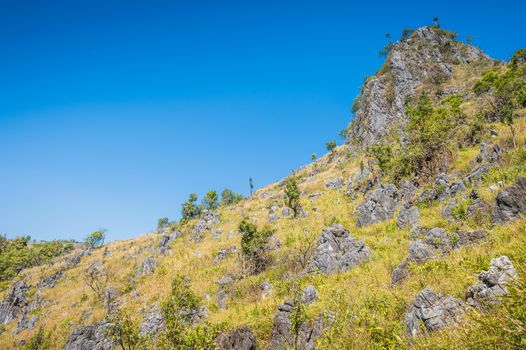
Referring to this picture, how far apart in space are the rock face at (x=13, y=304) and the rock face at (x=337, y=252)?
4479 cm

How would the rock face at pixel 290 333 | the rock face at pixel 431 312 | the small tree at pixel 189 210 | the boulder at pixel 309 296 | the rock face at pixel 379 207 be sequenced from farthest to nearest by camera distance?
the small tree at pixel 189 210 → the rock face at pixel 379 207 → the boulder at pixel 309 296 → the rock face at pixel 290 333 → the rock face at pixel 431 312

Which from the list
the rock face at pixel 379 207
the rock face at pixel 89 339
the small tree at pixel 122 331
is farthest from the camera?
the rock face at pixel 379 207

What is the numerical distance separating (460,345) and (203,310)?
16.9 m

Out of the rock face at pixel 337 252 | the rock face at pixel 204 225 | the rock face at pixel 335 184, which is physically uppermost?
the rock face at pixel 335 184

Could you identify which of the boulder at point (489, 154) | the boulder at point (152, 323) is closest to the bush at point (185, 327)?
the boulder at point (152, 323)

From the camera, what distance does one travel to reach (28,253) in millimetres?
69250

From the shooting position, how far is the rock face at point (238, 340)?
1215 centimetres

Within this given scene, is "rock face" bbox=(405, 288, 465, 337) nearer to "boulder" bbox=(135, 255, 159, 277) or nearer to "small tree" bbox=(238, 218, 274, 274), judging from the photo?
"small tree" bbox=(238, 218, 274, 274)

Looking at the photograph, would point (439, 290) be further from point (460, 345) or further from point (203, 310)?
point (203, 310)

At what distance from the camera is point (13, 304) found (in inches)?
1586

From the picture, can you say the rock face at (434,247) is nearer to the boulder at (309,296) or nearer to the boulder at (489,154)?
the boulder at (309,296)

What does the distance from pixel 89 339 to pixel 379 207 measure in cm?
2616

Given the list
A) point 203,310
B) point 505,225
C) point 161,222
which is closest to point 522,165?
point 505,225

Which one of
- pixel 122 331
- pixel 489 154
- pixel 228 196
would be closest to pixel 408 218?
pixel 489 154
